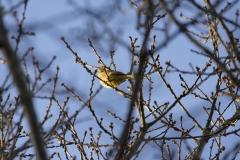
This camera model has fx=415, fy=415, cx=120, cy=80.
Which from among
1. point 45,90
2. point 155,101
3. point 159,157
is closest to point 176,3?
point 45,90

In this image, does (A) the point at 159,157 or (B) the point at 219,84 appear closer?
(A) the point at 159,157

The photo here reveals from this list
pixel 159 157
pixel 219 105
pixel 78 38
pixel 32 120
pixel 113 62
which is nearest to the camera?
pixel 32 120

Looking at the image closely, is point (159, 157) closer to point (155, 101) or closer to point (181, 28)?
point (155, 101)

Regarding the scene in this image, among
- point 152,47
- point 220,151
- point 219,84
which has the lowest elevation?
point 220,151

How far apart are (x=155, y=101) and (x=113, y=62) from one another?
1029mm

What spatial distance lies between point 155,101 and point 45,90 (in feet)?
9.03

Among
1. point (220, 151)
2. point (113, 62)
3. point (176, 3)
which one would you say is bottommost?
point (176, 3)

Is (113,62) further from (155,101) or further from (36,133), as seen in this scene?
(36,133)

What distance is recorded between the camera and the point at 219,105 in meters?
6.11

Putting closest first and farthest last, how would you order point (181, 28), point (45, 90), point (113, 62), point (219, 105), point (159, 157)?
1. point (181, 28)
2. point (45, 90)
3. point (159, 157)
4. point (219, 105)
5. point (113, 62)

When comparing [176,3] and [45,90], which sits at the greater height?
[45,90]

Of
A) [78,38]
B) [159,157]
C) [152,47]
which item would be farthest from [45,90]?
[152,47]

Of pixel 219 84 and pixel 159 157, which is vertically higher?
pixel 219 84

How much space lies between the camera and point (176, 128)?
5633mm
